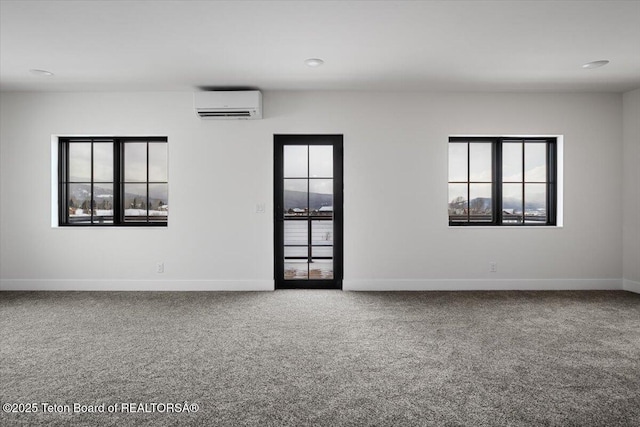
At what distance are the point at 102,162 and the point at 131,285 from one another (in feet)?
5.49

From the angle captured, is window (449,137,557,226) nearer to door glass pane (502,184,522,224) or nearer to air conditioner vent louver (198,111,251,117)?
door glass pane (502,184,522,224)

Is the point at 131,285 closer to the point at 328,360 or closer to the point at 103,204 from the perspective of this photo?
the point at 103,204

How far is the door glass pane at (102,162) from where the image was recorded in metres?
4.79

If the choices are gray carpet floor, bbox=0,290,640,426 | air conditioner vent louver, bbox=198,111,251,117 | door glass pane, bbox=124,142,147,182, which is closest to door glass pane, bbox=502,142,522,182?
gray carpet floor, bbox=0,290,640,426

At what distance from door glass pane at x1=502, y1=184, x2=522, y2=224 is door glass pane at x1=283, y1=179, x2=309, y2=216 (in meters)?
2.68

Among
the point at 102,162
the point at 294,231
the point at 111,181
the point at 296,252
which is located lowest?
the point at 296,252

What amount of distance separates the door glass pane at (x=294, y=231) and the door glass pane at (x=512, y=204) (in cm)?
270

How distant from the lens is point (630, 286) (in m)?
4.59

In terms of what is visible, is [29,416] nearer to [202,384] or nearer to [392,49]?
[202,384]

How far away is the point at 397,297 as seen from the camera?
4289mm

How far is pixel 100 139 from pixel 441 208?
455cm

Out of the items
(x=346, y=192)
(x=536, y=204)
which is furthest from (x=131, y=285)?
(x=536, y=204)

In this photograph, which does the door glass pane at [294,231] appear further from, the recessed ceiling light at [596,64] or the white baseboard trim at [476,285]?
the recessed ceiling light at [596,64]

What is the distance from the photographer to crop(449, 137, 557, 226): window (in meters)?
4.85
